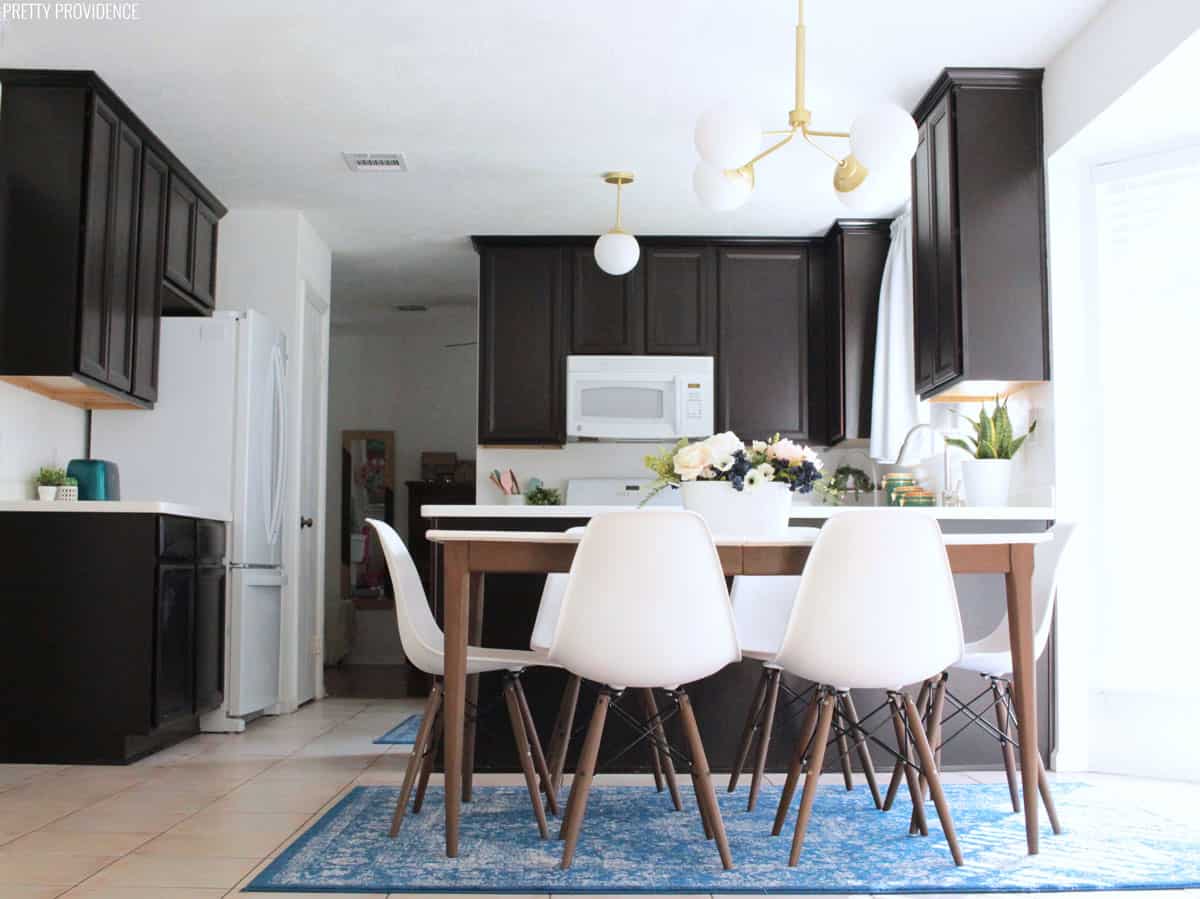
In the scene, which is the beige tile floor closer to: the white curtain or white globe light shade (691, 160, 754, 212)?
white globe light shade (691, 160, 754, 212)

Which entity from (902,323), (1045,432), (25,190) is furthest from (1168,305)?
(25,190)

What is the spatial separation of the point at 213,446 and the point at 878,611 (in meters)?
3.17

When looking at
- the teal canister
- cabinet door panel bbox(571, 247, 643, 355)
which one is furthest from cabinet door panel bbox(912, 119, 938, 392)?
the teal canister

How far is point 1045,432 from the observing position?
4.09 metres

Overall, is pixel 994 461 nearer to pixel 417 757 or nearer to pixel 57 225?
pixel 417 757

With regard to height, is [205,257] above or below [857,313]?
above

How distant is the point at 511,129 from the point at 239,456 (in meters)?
1.73

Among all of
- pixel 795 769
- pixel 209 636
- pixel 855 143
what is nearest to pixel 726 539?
pixel 795 769

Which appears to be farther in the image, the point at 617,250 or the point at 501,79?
the point at 617,250

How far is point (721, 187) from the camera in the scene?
329cm

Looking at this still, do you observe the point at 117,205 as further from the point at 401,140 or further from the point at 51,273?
the point at 401,140

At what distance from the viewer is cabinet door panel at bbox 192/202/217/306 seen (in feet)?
17.5

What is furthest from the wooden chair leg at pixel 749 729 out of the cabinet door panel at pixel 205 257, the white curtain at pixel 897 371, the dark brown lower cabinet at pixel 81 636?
the cabinet door panel at pixel 205 257

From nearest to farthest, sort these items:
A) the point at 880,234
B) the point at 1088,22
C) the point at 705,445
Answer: the point at 705,445, the point at 1088,22, the point at 880,234
